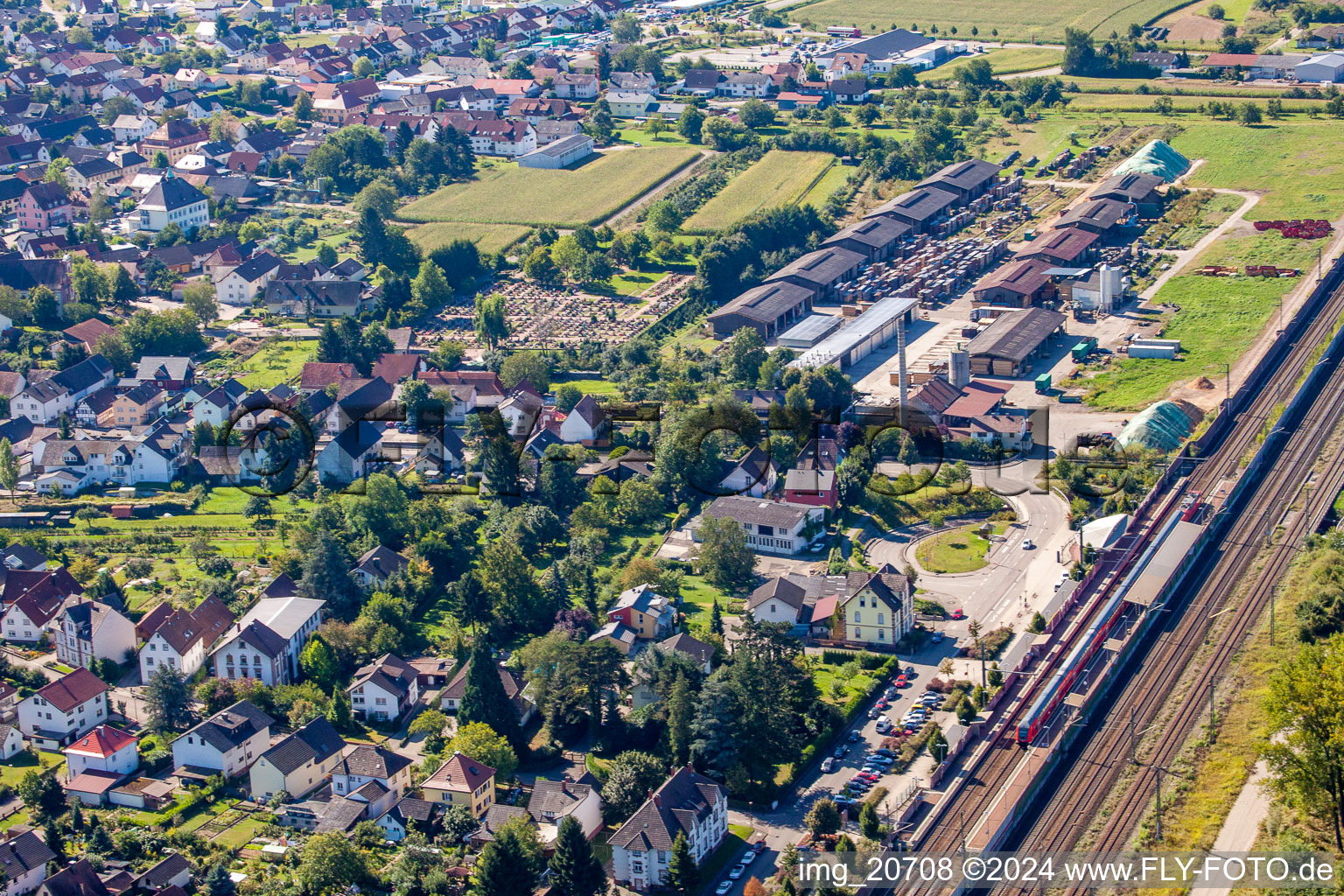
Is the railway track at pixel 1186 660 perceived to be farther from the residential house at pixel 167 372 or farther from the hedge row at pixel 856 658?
the residential house at pixel 167 372

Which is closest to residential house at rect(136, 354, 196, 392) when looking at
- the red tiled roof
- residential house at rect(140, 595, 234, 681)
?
residential house at rect(140, 595, 234, 681)

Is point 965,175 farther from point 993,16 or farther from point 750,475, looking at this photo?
point 993,16

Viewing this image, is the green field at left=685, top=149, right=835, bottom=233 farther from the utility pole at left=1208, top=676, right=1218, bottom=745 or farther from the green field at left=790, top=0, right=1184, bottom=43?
the utility pole at left=1208, top=676, right=1218, bottom=745

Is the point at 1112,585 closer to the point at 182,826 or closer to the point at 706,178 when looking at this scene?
the point at 182,826

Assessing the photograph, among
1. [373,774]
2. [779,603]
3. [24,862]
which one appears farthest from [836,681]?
[24,862]

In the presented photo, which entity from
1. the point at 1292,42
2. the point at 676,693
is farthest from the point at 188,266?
the point at 1292,42

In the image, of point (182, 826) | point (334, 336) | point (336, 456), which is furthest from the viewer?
point (334, 336)
